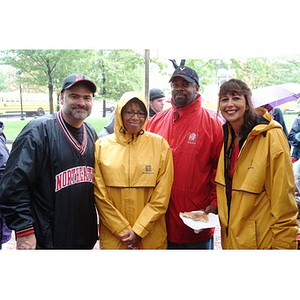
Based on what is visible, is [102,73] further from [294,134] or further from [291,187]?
[291,187]

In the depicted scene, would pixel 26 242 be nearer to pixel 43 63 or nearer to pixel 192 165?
pixel 192 165

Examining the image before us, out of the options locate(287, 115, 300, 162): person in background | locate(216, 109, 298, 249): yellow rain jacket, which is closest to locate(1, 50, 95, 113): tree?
locate(287, 115, 300, 162): person in background

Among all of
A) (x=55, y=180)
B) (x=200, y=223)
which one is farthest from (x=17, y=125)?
(x=200, y=223)

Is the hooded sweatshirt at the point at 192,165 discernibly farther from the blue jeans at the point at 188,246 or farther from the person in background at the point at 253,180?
the person in background at the point at 253,180

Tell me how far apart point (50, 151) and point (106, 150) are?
0.51m

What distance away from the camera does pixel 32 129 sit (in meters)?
2.43

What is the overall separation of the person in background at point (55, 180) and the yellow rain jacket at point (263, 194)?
3.98ft

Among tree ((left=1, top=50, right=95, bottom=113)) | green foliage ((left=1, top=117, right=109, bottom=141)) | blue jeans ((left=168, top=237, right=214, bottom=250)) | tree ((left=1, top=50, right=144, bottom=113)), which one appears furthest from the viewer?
green foliage ((left=1, top=117, right=109, bottom=141))

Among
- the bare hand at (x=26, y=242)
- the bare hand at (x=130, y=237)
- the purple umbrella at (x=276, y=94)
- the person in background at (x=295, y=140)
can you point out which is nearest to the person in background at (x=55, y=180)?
the bare hand at (x=26, y=242)

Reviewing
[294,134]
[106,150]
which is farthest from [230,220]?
[294,134]

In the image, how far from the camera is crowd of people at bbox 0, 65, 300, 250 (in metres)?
2.36

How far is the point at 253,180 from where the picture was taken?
240 centimetres

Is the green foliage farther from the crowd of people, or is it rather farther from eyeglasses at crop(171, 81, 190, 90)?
the crowd of people

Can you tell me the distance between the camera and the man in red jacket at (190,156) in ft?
10.0
